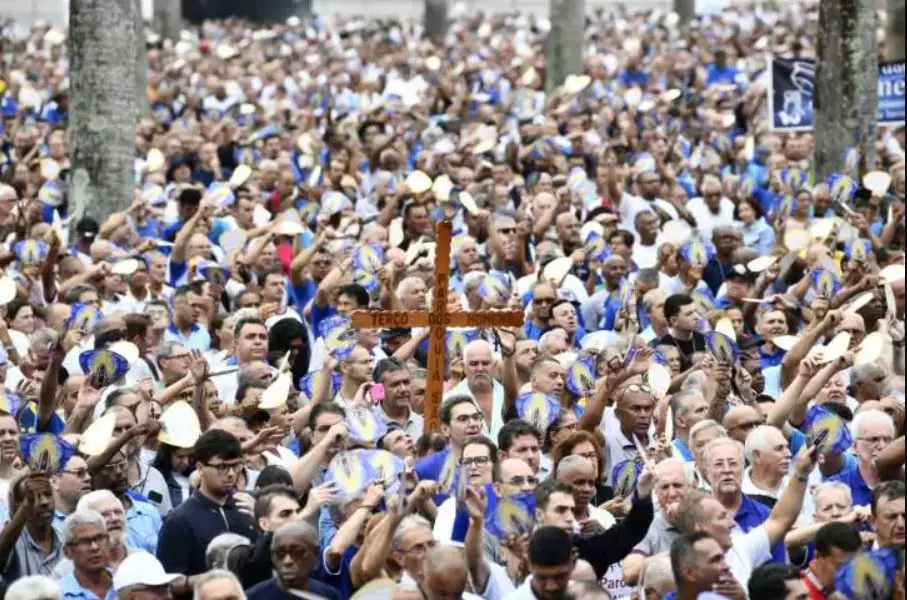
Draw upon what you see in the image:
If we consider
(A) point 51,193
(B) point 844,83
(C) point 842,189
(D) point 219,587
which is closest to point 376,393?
(D) point 219,587

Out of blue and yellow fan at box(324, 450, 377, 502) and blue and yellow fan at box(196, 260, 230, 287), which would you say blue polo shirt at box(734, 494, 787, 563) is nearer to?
blue and yellow fan at box(324, 450, 377, 502)

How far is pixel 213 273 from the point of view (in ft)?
46.9

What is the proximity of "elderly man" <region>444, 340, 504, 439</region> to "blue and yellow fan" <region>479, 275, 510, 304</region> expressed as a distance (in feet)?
5.61

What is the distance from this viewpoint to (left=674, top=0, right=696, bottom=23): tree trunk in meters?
38.0

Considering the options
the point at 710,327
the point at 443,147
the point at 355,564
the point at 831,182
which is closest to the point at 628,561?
the point at 355,564

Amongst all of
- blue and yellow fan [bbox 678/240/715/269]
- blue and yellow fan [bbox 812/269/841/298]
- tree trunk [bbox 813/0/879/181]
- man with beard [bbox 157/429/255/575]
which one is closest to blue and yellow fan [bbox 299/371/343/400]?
man with beard [bbox 157/429/255/575]

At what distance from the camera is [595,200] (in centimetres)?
1833

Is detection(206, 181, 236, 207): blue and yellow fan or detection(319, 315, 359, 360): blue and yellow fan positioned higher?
detection(206, 181, 236, 207): blue and yellow fan

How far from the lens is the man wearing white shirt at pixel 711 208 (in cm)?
1788

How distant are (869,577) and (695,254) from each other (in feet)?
23.1

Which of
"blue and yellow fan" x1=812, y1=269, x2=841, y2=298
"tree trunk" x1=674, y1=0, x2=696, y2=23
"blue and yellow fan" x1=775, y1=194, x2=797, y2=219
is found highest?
"tree trunk" x1=674, y1=0, x2=696, y2=23

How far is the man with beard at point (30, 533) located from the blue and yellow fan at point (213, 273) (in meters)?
5.27

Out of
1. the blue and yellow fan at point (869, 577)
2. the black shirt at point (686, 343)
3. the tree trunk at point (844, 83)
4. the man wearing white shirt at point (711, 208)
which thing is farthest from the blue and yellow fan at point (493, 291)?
the tree trunk at point (844, 83)

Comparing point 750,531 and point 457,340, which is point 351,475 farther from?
point 457,340
